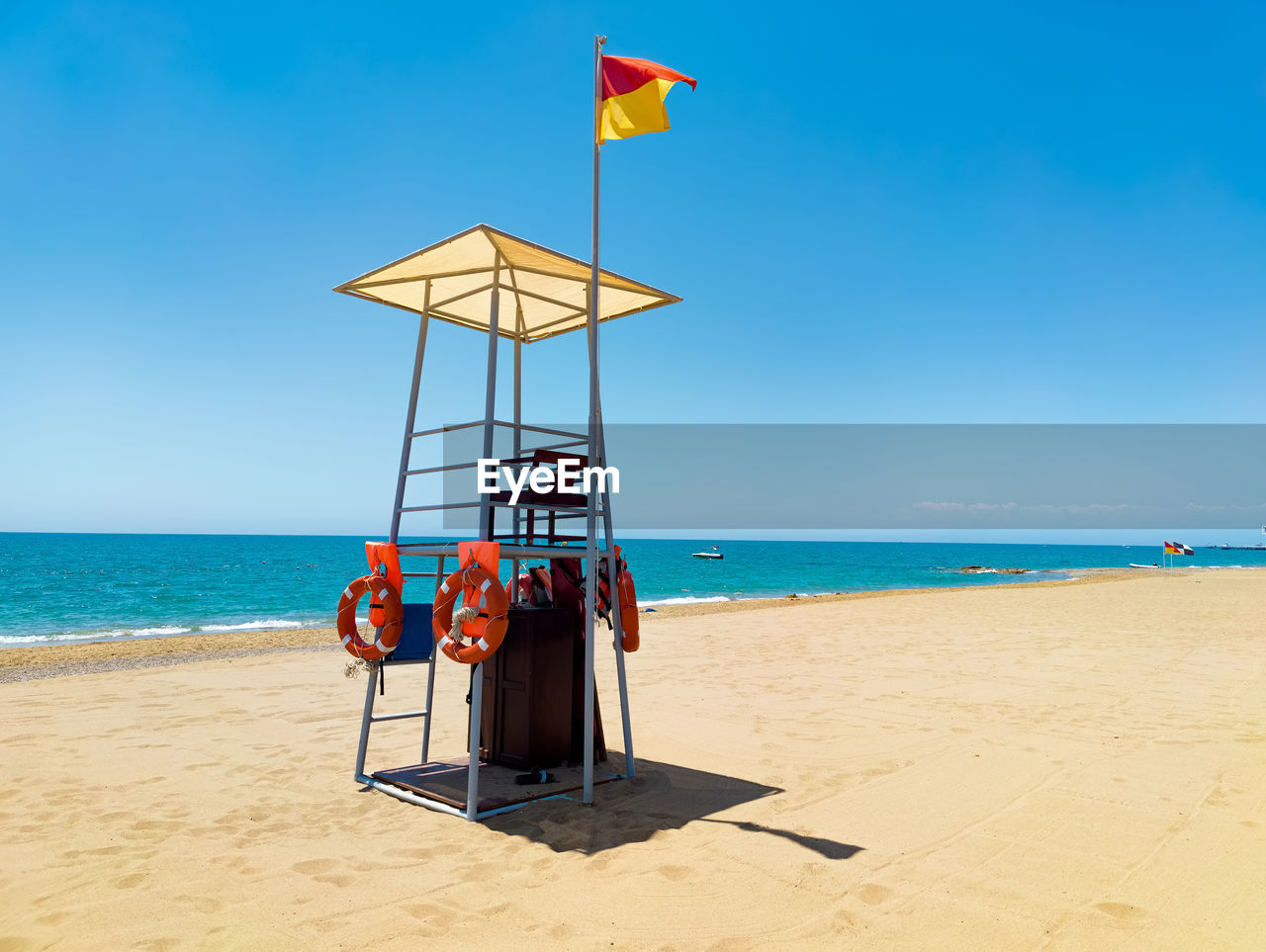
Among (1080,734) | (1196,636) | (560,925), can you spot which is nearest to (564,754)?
(560,925)

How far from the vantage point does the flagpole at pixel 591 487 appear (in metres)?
4.52

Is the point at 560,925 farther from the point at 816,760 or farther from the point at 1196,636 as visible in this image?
the point at 1196,636

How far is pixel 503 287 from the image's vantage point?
17.1 ft

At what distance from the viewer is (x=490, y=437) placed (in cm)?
454

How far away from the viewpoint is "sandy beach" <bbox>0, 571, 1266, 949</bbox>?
3.00m

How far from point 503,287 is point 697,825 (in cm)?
361

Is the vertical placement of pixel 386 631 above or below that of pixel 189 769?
above

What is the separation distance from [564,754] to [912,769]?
235cm

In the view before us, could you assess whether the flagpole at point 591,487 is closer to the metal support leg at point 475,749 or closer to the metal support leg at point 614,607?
the metal support leg at point 614,607

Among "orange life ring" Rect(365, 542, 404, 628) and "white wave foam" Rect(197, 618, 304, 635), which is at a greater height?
"orange life ring" Rect(365, 542, 404, 628)

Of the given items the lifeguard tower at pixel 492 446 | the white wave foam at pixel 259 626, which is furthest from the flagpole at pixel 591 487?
the white wave foam at pixel 259 626

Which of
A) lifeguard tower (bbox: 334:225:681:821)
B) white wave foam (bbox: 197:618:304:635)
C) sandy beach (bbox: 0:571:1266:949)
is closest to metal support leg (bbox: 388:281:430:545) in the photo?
lifeguard tower (bbox: 334:225:681:821)

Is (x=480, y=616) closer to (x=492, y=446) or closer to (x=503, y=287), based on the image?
(x=492, y=446)

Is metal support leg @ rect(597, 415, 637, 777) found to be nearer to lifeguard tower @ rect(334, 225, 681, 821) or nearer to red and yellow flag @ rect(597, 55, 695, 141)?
lifeguard tower @ rect(334, 225, 681, 821)
